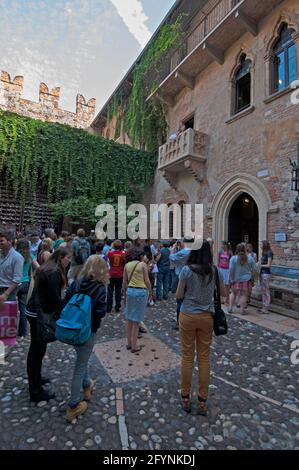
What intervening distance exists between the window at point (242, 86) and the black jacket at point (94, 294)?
9.84 m

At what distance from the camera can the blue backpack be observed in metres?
2.30

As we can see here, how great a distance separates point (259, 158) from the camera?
8.63m

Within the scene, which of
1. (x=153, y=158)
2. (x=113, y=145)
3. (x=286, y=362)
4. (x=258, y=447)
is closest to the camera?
(x=258, y=447)

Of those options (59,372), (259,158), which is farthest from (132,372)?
(259,158)

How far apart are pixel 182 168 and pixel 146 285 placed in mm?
9097

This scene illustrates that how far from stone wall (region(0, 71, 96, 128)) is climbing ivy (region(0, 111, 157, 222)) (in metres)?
9.54

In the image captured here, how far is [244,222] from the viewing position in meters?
10.9

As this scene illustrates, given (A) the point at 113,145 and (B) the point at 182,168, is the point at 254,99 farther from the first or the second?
(A) the point at 113,145

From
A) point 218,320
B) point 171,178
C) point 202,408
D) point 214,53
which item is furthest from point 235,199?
point 202,408

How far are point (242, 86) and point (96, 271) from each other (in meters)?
11.0

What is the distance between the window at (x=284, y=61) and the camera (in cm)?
796

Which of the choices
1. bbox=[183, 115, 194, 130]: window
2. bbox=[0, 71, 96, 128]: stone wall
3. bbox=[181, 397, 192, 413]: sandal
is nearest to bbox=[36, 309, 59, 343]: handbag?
bbox=[181, 397, 192, 413]: sandal

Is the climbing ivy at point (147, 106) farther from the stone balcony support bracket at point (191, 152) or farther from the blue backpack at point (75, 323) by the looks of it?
the blue backpack at point (75, 323)

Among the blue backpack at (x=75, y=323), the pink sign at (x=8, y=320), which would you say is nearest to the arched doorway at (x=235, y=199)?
the blue backpack at (x=75, y=323)
